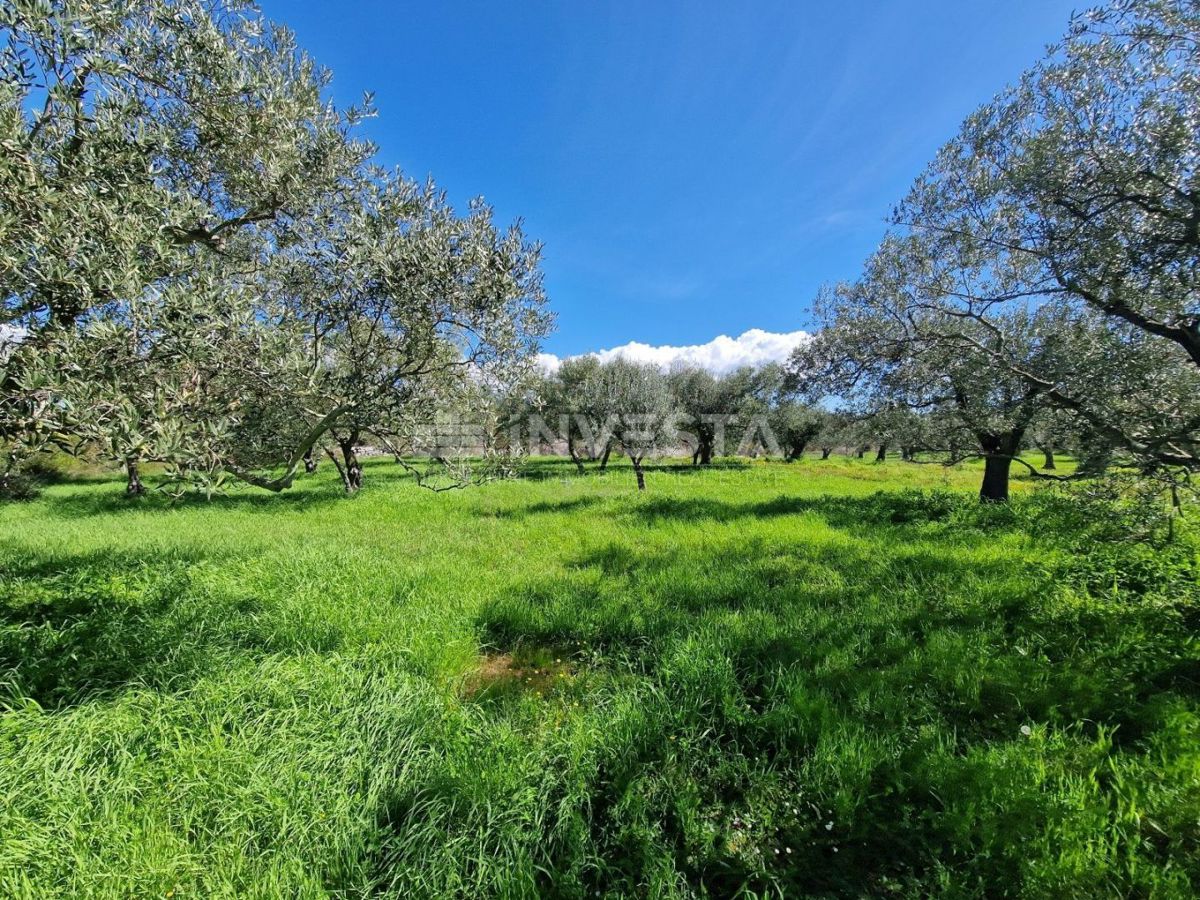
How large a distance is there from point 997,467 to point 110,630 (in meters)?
20.8

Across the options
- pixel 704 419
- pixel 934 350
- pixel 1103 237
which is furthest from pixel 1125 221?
pixel 704 419

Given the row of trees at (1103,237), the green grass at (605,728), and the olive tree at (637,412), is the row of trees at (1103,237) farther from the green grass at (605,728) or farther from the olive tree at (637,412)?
the olive tree at (637,412)

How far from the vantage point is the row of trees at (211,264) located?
3361mm

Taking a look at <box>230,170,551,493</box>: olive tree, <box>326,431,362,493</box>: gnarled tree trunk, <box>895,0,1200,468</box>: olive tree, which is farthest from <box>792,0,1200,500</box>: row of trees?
<box>326,431,362,493</box>: gnarled tree trunk

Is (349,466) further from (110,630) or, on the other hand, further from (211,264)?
(211,264)

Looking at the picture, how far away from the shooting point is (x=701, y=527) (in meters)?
11.9

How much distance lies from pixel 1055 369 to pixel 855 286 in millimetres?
8091

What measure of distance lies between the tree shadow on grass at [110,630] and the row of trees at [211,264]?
209cm

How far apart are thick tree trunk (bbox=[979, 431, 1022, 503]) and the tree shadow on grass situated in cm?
1765

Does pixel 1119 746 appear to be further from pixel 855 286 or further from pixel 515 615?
pixel 855 286

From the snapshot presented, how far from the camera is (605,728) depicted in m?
3.94

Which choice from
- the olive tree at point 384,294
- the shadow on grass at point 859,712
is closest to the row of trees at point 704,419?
the olive tree at point 384,294

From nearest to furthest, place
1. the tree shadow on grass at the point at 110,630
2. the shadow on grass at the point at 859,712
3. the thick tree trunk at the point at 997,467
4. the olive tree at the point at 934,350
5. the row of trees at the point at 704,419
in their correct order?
the shadow on grass at the point at 859,712, the tree shadow on grass at the point at 110,630, the olive tree at the point at 934,350, the row of trees at the point at 704,419, the thick tree trunk at the point at 997,467

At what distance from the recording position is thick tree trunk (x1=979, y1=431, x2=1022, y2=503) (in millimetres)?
12750
